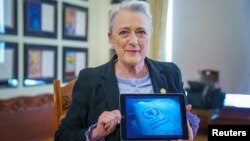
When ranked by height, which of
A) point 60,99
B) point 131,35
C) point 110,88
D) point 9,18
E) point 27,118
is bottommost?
point 27,118

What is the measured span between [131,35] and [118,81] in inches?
7.4

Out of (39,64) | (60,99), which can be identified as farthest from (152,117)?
(39,64)

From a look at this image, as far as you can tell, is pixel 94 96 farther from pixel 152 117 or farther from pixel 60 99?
pixel 60 99

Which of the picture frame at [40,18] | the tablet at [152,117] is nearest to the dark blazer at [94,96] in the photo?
the tablet at [152,117]

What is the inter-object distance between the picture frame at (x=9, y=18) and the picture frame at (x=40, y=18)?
0.32 ft

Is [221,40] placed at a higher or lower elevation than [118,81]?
higher

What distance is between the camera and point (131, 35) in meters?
1.00

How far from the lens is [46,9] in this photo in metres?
2.43

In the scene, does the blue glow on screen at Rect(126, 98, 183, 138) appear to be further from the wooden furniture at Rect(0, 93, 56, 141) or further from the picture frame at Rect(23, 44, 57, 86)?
the picture frame at Rect(23, 44, 57, 86)

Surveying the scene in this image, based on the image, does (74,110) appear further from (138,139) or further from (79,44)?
(79,44)

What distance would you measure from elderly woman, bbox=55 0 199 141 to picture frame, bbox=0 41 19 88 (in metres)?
1.28

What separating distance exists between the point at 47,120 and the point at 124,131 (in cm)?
178

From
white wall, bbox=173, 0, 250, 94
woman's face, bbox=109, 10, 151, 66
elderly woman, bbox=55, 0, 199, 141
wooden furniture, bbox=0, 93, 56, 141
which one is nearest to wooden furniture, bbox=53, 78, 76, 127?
elderly woman, bbox=55, 0, 199, 141

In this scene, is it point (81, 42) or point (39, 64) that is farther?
point (81, 42)
